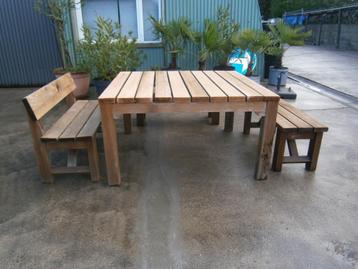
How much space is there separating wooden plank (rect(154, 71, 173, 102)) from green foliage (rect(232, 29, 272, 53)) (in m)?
2.34

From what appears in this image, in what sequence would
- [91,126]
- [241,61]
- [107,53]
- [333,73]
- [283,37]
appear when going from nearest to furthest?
[91,126], [107,53], [283,37], [241,61], [333,73]

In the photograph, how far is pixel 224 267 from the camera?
1.59 m

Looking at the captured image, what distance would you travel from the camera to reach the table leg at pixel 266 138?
214cm

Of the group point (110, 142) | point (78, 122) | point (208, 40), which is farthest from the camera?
point (208, 40)

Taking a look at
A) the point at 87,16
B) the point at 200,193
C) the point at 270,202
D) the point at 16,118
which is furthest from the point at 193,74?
the point at 87,16

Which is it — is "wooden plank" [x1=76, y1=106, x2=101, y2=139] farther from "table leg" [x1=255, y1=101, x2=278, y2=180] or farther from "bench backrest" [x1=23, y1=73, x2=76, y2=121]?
"table leg" [x1=255, y1=101, x2=278, y2=180]

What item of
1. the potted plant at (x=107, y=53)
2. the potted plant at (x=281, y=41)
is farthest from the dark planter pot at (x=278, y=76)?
the potted plant at (x=107, y=53)

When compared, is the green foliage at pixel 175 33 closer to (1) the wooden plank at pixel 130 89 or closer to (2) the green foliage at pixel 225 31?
(2) the green foliage at pixel 225 31

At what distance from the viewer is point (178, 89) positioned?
2262mm

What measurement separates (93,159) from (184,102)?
0.86 meters

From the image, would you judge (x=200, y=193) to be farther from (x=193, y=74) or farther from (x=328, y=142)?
(x=328, y=142)

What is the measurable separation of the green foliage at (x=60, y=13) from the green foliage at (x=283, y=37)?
136 inches

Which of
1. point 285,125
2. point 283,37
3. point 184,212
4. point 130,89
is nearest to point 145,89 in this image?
point 130,89

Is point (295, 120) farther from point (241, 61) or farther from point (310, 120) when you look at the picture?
point (241, 61)
